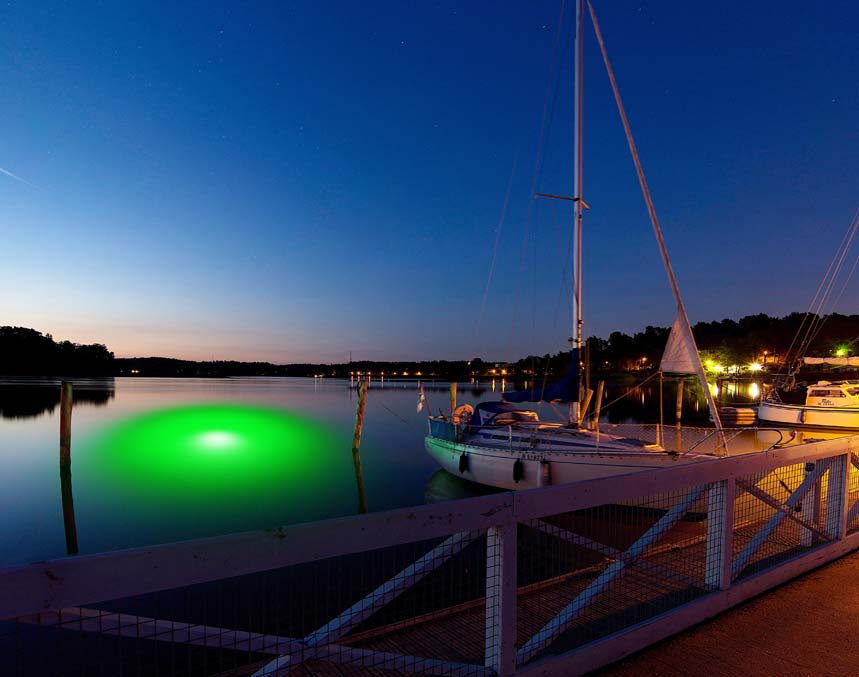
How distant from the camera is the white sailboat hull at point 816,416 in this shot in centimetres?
2477

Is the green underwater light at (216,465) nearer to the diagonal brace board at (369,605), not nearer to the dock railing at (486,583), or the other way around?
the dock railing at (486,583)

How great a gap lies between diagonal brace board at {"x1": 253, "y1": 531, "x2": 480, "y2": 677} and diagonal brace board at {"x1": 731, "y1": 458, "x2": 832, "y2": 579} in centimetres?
286

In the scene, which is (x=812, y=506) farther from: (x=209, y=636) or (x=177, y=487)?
(x=177, y=487)

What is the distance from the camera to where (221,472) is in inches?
907

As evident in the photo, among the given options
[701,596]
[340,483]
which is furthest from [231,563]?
[340,483]

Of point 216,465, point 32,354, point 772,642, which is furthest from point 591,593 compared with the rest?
point 32,354

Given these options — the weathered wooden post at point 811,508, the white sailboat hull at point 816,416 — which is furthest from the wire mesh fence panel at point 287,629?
the white sailboat hull at point 816,416

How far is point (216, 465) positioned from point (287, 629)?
18767mm

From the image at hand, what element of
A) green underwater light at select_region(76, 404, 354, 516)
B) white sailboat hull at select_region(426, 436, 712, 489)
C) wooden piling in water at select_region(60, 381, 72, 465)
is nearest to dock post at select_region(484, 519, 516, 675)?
white sailboat hull at select_region(426, 436, 712, 489)

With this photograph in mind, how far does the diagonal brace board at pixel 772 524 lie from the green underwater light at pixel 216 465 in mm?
14466

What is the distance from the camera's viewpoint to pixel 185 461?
2583cm

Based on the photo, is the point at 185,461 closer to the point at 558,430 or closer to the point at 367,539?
the point at 558,430

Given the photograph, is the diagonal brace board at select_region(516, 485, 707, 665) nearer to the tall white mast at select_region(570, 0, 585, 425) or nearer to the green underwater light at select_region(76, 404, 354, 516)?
the tall white mast at select_region(570, 0, 585, 425)

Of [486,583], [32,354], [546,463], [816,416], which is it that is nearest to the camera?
[486,583]
